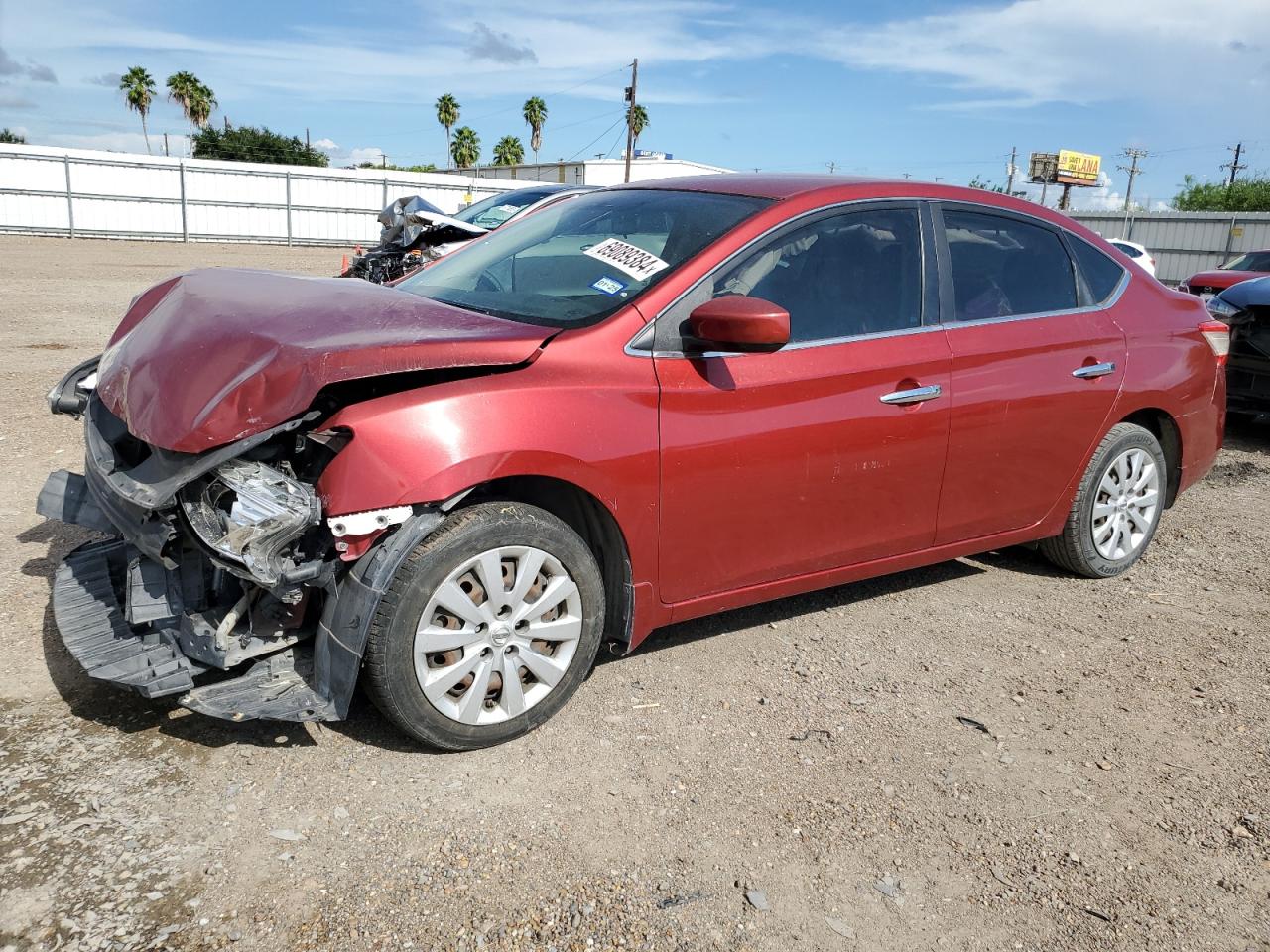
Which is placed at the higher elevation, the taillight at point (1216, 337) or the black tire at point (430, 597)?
the taillight at point (1216, 337)

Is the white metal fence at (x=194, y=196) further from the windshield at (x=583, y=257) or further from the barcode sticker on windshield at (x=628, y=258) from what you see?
the barcode sticker on windshield at (x=628, y=258)

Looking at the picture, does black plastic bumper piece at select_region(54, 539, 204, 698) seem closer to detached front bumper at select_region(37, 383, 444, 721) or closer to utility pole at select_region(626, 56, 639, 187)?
detached front bumper at select_region(37, 383, 444, 721)

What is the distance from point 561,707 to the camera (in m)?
3.48

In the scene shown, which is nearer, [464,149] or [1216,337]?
[1216,337]

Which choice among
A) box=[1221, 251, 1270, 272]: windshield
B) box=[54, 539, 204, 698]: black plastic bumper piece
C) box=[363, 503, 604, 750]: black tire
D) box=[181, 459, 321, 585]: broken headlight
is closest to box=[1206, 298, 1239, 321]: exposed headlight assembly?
box=[363, 503, 604, 750]: black tire

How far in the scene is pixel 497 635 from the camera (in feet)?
10.5

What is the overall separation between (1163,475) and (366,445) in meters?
4.14

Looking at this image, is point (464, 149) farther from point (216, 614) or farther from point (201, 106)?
point (216, 614)

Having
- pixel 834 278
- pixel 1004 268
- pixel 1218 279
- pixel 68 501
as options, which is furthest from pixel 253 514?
pixel 1218 279

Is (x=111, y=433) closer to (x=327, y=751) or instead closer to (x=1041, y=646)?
(x=327, y=751)

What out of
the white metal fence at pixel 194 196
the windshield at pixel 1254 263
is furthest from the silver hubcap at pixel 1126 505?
the white metal fence at pixel 194 196

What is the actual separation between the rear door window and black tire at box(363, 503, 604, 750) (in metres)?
2.01

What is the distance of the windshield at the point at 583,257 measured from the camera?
3596mm

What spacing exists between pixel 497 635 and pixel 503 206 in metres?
10.6
